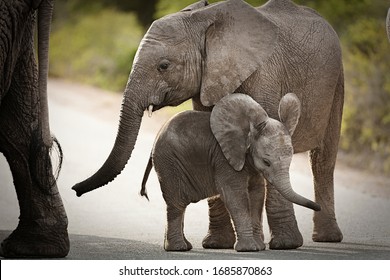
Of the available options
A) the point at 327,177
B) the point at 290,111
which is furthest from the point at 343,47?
the point at 290,111

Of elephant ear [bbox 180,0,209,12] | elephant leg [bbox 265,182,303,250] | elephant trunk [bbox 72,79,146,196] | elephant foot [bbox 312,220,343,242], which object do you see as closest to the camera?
elephant trunk [bbox 72,79,146,196]

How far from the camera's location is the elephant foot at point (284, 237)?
808cm

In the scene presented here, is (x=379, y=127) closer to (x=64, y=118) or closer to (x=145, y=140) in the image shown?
(x=145, y=140)

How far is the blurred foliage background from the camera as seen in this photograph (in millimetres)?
14523

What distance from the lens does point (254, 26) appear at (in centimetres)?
817

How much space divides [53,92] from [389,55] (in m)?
5.99

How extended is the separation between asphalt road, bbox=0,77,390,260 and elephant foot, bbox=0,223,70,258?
108mm

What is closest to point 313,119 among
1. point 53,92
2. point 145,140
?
point 145,140

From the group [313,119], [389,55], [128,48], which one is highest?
[128,48]

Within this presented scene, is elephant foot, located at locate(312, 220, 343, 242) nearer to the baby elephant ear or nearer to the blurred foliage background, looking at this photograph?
the baby elephant ear

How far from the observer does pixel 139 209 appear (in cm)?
1066

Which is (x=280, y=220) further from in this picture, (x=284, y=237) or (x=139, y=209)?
(x=139, y=209)

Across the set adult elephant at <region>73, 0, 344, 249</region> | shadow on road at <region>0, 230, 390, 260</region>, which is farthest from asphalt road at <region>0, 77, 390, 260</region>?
adult elephant at <region>73, 0, 344, 249</region>
